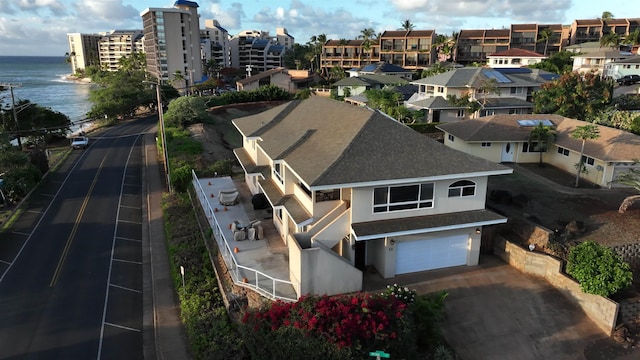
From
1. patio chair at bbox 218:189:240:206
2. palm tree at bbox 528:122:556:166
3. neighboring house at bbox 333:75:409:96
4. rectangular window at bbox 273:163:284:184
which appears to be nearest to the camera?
rectangular window at bbox 273:163:284:184

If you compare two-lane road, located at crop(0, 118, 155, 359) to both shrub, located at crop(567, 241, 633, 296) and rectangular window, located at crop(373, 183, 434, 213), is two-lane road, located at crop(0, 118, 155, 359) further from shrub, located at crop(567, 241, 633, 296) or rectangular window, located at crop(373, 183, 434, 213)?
shrub, located at crop(567, 241, 633, 296)

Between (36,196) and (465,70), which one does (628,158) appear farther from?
(36,196)

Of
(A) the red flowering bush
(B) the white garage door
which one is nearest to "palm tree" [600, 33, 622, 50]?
(B) the white garage door

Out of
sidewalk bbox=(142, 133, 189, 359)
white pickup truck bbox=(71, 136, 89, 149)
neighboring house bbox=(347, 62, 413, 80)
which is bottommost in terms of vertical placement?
sidewalk bbox=(142, 133, 189, 359)

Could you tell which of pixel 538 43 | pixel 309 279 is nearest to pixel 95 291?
pixel 309 279

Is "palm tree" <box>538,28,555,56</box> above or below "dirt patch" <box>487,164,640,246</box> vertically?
above

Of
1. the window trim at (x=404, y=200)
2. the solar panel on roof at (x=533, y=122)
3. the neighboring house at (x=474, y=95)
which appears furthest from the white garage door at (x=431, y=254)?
the neighboring house at (x=474, y=95)

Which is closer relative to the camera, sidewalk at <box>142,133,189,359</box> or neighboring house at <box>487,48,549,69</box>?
sidewalk at <box>142,133,189,359</box>

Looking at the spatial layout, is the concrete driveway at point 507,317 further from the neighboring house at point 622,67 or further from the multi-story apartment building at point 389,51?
the multi-story apartment building at point 389,51
